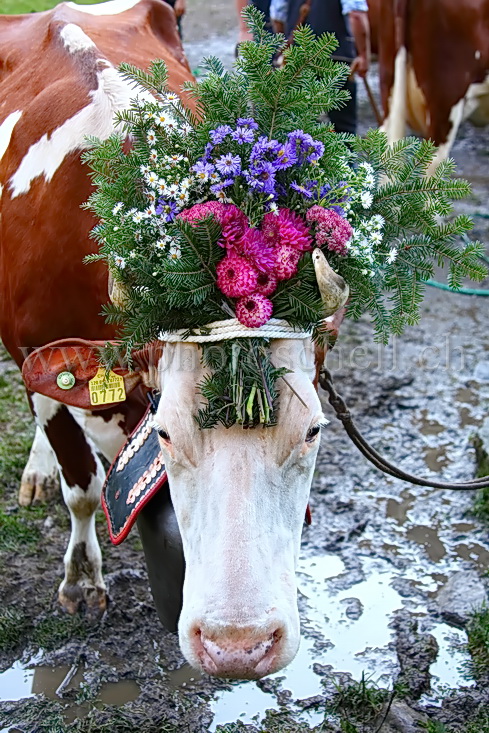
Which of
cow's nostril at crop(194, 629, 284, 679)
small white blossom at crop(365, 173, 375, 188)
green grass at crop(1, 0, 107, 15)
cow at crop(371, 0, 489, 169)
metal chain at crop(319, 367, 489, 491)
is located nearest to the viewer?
Answer: cow's nostril at crop(194, 629, 284, 679)

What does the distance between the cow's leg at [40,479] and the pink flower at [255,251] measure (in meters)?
2.10

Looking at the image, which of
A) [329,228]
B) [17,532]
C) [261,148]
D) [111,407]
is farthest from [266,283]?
[17,532]

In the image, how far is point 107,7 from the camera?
12.6 ft

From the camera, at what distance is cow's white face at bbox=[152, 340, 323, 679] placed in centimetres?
174

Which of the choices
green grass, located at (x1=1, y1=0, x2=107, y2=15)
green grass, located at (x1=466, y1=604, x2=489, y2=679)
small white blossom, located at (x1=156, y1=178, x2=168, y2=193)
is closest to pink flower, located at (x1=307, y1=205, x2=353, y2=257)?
small white blossom, located at (x1=156, y1=178, x2=168, y2=193)

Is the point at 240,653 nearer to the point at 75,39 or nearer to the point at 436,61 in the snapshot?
the point at 75,39

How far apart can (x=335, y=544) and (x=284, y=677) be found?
74 cm

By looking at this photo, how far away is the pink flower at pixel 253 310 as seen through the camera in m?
1.88

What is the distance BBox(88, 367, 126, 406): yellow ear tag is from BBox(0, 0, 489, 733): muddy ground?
3.10 ft

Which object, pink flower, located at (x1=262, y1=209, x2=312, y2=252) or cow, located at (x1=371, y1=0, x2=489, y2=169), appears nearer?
pink flower, located at (x1=262, y1=209, x2=312, y2=252)

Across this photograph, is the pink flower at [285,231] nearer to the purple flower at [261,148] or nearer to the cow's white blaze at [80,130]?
the purple flower at [261,148]

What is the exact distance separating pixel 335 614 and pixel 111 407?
3.64ft

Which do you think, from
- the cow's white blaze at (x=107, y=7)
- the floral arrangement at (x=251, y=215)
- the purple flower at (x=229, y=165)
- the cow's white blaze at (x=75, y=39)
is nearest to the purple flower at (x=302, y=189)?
the floral arrangement at (x=251, y=215)

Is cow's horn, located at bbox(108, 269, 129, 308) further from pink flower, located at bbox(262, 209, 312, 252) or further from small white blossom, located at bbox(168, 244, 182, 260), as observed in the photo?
pink flower, located at bbox(262, 209, 312, 252)
